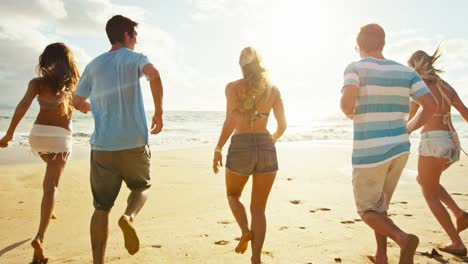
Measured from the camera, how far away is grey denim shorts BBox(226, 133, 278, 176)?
11.8ft

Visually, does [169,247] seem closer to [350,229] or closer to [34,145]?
[34,145]

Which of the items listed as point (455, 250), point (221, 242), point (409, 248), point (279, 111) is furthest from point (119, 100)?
point (455, 250)

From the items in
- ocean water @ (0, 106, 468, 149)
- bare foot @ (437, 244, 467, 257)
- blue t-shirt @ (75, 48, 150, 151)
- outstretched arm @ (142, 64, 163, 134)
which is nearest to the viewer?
outstretched arm @ (142, 64, 163, 134)

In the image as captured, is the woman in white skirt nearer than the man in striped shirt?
No

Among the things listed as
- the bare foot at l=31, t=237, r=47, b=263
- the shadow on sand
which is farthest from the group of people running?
the shadow on sand

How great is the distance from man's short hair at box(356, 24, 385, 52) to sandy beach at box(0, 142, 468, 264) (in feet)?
7.15

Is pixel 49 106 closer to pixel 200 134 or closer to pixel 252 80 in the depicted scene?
pixel 252 80

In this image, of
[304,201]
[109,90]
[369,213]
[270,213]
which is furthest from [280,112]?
[304,201]

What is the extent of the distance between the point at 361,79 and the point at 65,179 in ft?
22.6

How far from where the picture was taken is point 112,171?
3.29 meters

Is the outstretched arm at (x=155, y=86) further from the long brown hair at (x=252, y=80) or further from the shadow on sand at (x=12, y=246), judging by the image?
the shadow on sand at (x=12, y=246)

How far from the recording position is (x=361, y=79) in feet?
10.8

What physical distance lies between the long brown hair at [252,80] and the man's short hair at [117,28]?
1.12 metres

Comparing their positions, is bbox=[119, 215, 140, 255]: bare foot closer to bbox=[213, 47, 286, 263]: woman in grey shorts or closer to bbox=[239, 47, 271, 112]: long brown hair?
bbox=[213, 47, 286, 263]: woman in grey shorts
